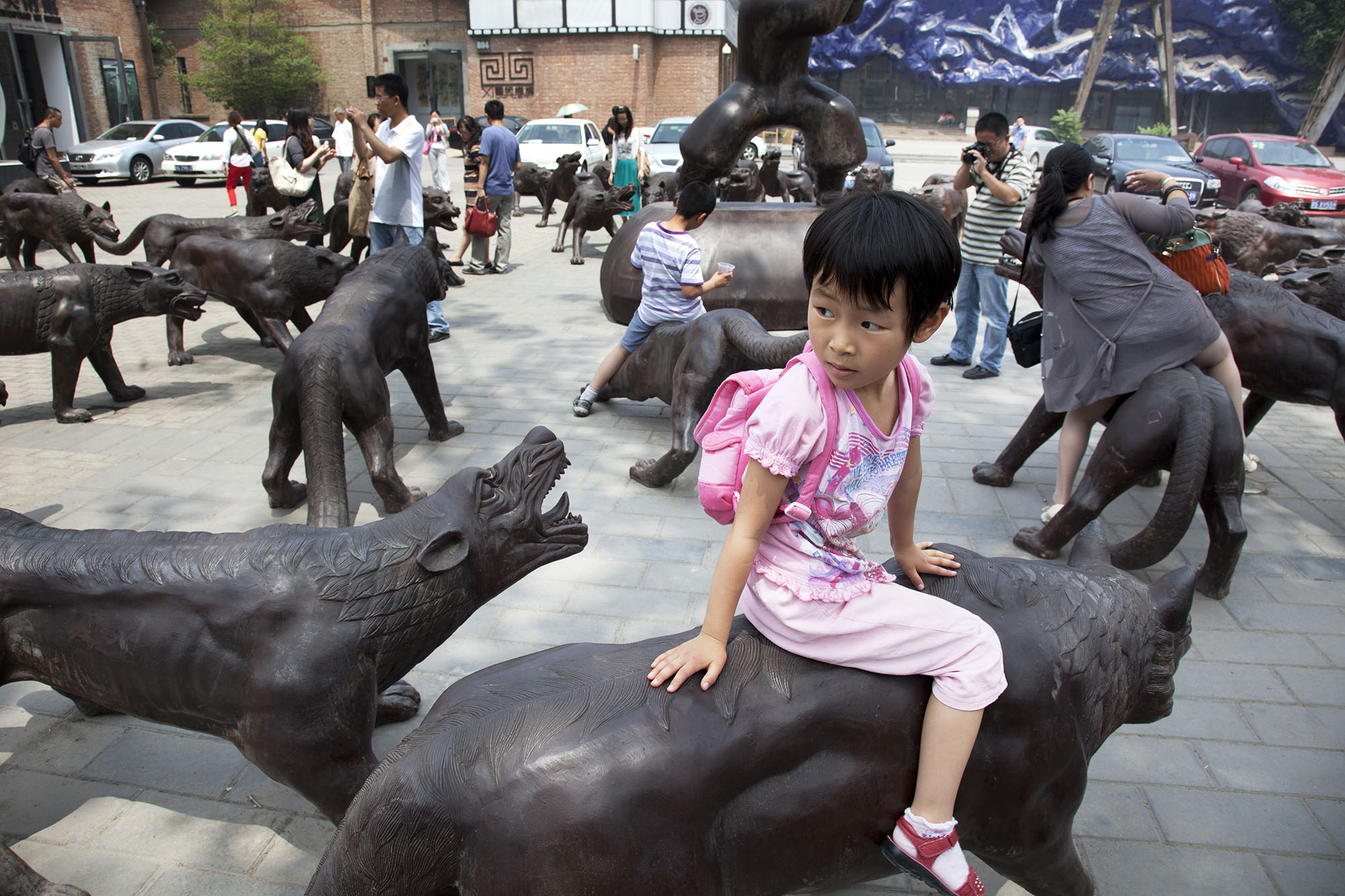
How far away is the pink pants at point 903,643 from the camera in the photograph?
1.67 metres

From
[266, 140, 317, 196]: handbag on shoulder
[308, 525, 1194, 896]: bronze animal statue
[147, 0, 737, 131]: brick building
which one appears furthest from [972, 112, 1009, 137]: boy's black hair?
[147, 0, 737, 131]: brick building

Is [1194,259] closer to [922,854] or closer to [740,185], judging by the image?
[922,854]

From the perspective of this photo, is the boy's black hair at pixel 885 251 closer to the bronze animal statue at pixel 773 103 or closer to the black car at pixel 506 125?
the bronze animal statue at pixel 773 103

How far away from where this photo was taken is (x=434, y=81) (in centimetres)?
3725

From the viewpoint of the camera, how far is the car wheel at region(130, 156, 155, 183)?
21.4 metres

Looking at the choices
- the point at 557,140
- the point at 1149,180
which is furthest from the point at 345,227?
the point at 557,140

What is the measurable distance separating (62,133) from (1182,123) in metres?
51.2

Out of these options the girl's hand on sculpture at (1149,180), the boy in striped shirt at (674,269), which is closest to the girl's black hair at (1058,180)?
the girl's hand on sculpture at (1149,180)

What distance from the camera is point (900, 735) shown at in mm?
1706

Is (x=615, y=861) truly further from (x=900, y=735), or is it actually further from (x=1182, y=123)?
(x=1182, y=123)

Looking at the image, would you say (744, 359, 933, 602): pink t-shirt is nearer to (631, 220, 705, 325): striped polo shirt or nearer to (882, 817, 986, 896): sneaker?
(882, 817, 986, 896): sneaker

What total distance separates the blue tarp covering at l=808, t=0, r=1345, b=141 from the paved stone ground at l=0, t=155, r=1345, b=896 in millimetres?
47815

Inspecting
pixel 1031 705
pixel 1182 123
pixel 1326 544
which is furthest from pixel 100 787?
pixel 1182 123

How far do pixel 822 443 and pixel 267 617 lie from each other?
1516mm
